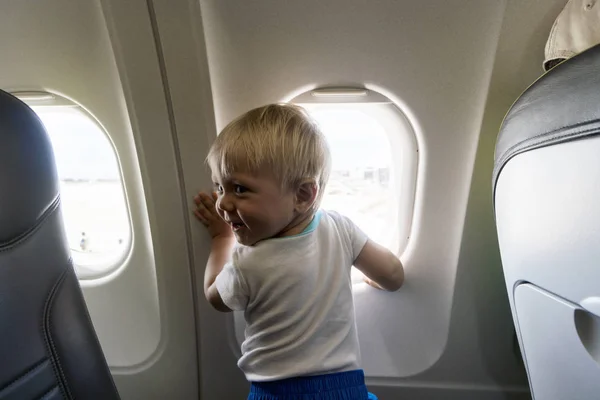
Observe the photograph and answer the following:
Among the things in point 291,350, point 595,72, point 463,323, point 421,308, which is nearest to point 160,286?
point 291,350

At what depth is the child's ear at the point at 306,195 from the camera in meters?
0.92

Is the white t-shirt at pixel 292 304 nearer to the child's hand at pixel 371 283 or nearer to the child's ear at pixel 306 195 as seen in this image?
the child's ear at pixel 306 195

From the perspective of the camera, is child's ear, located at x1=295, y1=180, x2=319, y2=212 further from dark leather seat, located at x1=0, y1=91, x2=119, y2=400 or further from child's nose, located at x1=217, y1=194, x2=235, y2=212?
dark leather seat, located at x1=0, y1=91, x2=119, y2=400

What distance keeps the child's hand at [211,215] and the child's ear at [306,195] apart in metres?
0.34

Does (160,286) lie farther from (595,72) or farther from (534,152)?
(595,72)

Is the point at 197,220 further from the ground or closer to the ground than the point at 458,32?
closer to the ground

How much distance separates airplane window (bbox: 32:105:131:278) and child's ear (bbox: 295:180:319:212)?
718 millimetres

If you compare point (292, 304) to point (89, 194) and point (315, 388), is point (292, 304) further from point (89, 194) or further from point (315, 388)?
point (89, 194)

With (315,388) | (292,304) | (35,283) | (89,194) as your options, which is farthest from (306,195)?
(89,194)

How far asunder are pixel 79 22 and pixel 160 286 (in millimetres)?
813

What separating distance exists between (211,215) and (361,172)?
0.54 meters

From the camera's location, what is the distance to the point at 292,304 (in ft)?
3.07

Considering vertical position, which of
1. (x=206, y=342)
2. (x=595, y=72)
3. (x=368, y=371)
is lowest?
(x=368, y=371)

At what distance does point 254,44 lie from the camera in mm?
1026
